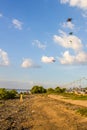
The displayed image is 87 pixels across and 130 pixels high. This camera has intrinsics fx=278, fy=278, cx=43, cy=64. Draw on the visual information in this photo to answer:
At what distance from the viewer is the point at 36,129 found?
24.2 metres

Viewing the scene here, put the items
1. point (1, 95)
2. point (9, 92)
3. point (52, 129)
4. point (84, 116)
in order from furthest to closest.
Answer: point (9, 92)
point (1, 95)
point (84, 116)
point (52, 129)

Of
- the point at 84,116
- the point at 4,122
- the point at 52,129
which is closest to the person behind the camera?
the point at 52,129

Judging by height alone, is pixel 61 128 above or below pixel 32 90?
below

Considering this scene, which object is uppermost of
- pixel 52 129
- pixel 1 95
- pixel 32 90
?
pixel 32 90

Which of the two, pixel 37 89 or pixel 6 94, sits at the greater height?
→ pixel 37 89

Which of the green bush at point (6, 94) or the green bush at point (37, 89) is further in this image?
the green bush at point (37, 89)

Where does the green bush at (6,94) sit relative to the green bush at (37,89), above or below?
below

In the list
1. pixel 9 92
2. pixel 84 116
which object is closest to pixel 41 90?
pixel 9 92

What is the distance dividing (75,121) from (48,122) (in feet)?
9.27

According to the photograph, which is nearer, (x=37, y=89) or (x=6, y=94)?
(x=6, y=94)

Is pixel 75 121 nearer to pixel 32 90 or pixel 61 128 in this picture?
pixel 61 128

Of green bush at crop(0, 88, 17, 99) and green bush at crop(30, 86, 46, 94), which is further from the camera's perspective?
green bush at crop(30, 86, 46, 94)

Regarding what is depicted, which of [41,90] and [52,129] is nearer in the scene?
[52,129]

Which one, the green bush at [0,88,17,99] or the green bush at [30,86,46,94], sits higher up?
the green bush at [30,86,46,94]
